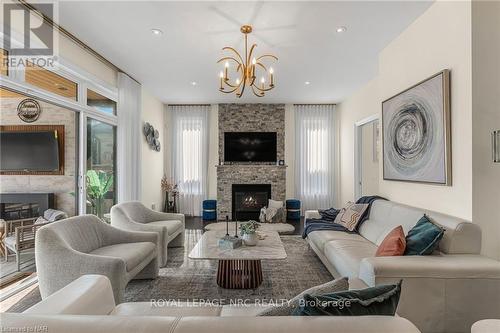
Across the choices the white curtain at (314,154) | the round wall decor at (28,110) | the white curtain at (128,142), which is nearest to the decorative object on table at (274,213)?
the white curtain at (314,154)

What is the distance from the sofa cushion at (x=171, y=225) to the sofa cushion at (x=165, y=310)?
7.52 ft

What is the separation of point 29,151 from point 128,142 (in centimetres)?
148

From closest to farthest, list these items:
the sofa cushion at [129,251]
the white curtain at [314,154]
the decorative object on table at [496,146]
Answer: the decorative object on table at [496,146] → the sofa cushion at [129,251] → the white curtain at [314,154]

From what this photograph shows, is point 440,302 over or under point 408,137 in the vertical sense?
under

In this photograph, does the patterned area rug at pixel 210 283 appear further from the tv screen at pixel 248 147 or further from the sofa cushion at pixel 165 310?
the tv screen at pixel 248 147

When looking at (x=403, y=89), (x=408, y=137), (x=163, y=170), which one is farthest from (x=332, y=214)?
(x=163, y=170)

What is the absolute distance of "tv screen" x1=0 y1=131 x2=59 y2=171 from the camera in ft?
Result: 12.1

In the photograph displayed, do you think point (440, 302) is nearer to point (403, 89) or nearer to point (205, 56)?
point (403, 89)

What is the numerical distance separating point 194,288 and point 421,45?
144 inches

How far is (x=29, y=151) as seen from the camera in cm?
379

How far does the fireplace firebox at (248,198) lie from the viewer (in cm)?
695

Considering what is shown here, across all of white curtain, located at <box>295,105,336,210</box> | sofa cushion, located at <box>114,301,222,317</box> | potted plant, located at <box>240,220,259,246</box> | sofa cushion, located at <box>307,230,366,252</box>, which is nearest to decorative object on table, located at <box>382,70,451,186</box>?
sofa cushion, located at <box>307,230,366,252</box>

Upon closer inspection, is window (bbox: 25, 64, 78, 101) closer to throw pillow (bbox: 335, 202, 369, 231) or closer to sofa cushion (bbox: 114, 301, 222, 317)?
sofa cushion (bbox: 114, 301, 222, 317)

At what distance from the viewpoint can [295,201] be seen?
A: 680 centimetres
